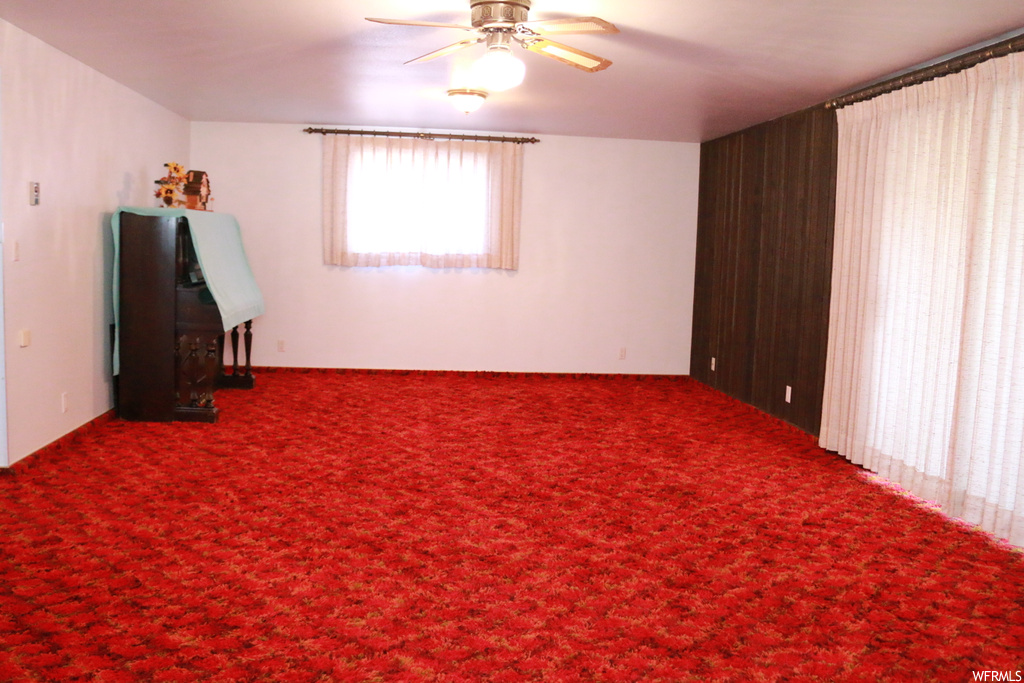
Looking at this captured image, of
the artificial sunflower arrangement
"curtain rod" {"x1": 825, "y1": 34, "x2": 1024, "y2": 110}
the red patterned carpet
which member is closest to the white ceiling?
"curtain rod" {"x1": 825, "y1": 34, "x2": 1024, "y2": 110}

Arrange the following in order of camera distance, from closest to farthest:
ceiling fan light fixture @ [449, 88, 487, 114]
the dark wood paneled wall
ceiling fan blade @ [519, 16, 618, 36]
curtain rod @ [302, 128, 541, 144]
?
ceiling fan blade @ [519, 16, 618, 36], ceiling fan light fixture @ [449, 88, 487, 114], the dark wood paneled wall, curtain rod @ [302, 128, 541, 144]

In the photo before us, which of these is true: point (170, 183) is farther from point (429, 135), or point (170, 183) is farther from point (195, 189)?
point (429, 135)

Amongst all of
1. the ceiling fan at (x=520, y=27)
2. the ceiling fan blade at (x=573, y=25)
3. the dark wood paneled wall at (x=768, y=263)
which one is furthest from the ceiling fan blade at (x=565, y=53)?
the dark wood paneled wall at (x=768, y=263)

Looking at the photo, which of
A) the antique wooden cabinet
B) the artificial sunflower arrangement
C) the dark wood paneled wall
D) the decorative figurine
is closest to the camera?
the antique wooden cabinet

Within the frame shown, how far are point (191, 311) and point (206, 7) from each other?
2.37 metres

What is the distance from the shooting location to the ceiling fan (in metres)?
3.19

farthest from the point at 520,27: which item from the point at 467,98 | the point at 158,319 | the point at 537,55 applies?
the point at 158,319

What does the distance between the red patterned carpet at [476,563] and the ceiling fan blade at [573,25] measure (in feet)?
7.30

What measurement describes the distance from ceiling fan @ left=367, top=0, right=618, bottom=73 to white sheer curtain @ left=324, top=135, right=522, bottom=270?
13.0 feet

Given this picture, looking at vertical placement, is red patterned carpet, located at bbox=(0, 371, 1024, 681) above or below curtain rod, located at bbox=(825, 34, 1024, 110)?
below

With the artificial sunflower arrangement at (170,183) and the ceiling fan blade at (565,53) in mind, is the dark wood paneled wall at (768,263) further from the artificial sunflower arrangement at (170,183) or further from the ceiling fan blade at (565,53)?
the artificial sunflower arrangement at (170,183)

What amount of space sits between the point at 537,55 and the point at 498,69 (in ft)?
3.84

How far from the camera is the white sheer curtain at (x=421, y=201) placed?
298 inches

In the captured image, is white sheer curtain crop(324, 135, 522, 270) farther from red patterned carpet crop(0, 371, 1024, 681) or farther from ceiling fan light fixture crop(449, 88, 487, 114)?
ceiling fan light fixture crop(449, 88, 487, 114)
